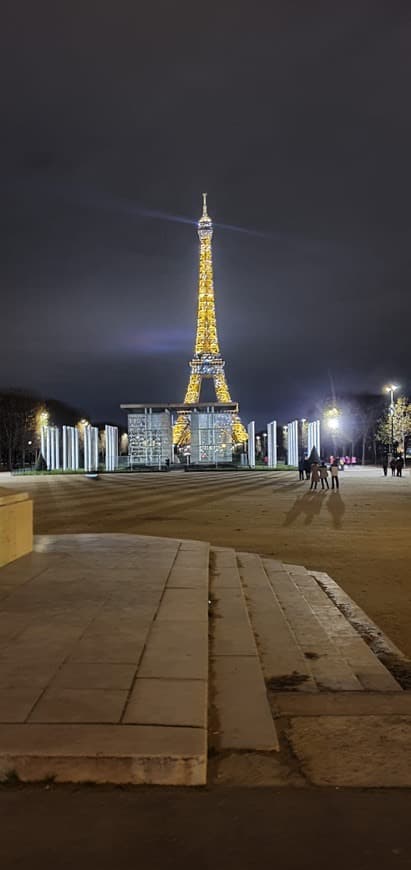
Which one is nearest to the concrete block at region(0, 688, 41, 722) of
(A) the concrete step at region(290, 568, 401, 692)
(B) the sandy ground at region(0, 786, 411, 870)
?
(B) the sandy ground at region(0, 786, 411, 870)

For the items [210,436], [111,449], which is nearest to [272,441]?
[210,436]

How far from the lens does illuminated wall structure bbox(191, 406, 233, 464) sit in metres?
69.2

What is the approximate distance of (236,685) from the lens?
5.47 meters

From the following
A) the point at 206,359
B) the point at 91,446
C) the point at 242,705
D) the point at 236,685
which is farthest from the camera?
the point at 206,359

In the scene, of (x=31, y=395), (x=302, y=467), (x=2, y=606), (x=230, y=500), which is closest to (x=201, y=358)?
(x=31, y=395)

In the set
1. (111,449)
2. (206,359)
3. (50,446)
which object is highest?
(206,359)

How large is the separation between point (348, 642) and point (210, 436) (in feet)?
204

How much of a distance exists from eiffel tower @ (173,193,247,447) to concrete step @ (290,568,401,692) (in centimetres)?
9482

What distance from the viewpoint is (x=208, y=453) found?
70.1 m

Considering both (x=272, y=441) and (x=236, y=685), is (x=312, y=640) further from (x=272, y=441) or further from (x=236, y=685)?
(x=272, y=441)

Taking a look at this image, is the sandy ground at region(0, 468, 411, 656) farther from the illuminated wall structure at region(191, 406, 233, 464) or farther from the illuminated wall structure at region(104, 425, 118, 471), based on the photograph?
the illuminated wall structure at region(191, 406, 233, 464)

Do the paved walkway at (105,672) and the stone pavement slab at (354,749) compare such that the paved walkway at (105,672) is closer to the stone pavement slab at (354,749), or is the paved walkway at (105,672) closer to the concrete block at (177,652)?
the concrete block at (177,652)

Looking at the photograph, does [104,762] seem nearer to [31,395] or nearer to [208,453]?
[208,453]

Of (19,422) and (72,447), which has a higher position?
(19,422)
